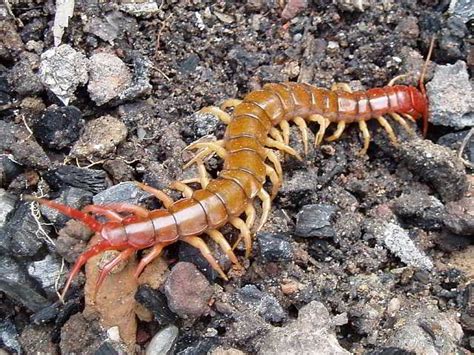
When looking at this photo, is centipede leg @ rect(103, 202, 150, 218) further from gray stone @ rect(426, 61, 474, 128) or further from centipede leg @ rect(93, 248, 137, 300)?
gray stone @ rect(426, 61, 474, 128)

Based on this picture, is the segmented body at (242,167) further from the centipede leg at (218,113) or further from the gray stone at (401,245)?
the gray stone at (401,245)

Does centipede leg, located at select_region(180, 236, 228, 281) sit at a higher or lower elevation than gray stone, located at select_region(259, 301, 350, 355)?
higher

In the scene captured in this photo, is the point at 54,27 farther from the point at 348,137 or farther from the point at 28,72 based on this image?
the point at 348,137

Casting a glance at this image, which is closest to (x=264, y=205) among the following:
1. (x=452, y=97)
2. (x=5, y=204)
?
(x=5, y=204)

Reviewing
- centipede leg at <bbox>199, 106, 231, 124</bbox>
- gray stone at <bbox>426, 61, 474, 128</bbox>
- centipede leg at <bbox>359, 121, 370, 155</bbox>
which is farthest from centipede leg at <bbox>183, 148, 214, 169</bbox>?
gray stone at <bbox>426, 61, 474, 128</bbox>

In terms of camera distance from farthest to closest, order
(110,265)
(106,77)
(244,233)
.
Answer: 1. (106,77)
2. (244,233)
3. (110,265)

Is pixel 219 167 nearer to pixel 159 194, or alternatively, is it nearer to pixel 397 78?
pixel 159 194

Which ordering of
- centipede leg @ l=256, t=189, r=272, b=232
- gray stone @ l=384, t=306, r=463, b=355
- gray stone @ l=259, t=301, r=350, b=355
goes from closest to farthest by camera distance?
1. gray stone @ l=259, t=301, r=350, b=355
2. gray stone @ l=384, t=306, r=463, b=355
3. centipede leg @ l=256, t=189, r=272, b=232

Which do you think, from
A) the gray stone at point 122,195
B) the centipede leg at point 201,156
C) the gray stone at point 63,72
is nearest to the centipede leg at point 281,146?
the centipede leg at point 201,156
